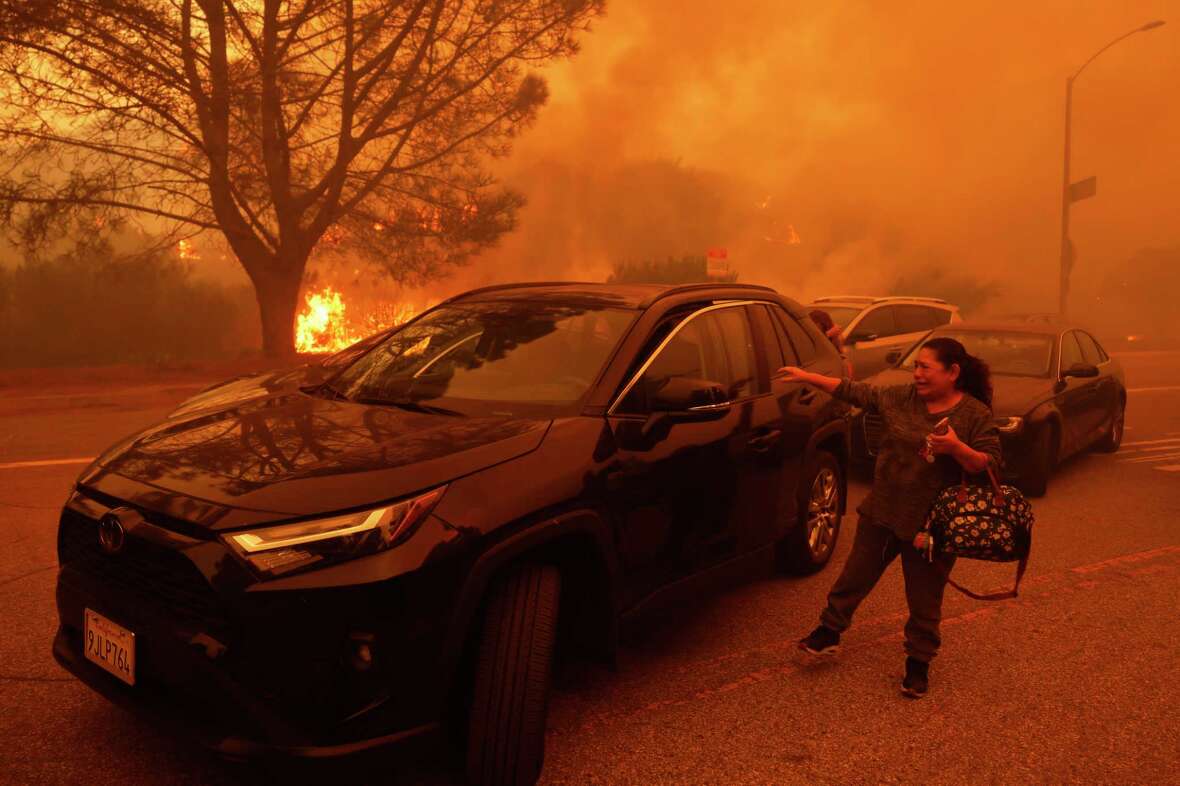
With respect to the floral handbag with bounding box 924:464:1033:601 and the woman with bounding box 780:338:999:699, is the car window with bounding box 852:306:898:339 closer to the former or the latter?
the woman with bounding box 780:338:999:699

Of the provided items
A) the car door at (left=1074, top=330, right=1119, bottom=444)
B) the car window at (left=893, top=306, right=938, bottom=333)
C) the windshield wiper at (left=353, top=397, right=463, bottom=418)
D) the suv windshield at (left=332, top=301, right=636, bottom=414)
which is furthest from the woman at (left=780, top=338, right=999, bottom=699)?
the car window at (left=893, top=306, right=938, bottom=333)

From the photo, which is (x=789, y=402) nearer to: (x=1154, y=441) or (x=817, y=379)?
(x=817, y=379)

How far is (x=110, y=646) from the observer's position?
265cm

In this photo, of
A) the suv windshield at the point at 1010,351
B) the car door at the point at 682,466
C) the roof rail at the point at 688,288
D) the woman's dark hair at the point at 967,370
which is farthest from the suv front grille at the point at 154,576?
the suv windshield at the point at 1010,351

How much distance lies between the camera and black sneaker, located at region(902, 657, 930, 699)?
3574 mm

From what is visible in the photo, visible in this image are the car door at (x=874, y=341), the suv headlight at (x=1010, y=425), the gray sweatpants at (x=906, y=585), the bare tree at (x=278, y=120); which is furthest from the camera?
the bare tree at (x=278, y=120)

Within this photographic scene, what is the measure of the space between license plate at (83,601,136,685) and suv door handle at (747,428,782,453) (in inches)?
98.3

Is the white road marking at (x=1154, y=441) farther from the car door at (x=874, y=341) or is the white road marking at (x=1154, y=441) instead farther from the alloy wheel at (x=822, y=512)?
the alloy wheel at (x=822, y=512)

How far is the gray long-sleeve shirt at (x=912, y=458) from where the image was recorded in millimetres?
3498

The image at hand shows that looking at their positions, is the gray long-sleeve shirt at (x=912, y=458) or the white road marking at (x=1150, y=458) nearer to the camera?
the gray long-sleeve shirt at (x=912, y=458)

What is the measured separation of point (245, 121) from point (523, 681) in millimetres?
16293

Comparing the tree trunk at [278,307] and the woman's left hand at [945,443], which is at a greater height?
the tree trunk at [278,307]

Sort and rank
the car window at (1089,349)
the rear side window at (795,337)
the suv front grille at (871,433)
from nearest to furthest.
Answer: the rear side window at (795,337) → the suv front grille at (871,433) → the car window at (1089,349)

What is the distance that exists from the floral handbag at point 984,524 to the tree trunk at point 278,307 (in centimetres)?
1894
